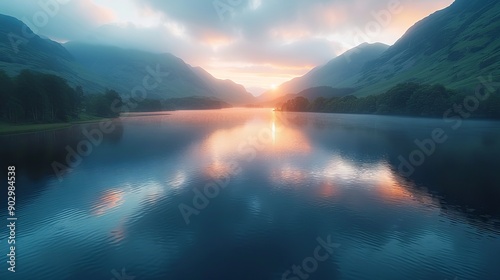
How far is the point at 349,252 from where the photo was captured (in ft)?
100

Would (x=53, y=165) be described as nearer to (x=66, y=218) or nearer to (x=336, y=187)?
(x=66, y=218)

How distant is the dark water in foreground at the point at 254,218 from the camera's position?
2772 cm

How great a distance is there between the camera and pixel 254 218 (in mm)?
39219

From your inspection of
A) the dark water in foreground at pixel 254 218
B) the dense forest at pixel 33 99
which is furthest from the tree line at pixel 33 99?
the dark water in foreground at pixel 254 218

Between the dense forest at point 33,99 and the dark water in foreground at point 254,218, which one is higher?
the dense forest at point 33,99

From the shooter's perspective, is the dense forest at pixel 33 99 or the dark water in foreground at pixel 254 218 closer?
the dark water in foreground at pixel 254 218

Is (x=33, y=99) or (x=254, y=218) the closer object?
(x=254, y=218)

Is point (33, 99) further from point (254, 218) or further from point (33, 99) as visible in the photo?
point (254, 218)

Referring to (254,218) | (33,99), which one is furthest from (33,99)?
(254,218)

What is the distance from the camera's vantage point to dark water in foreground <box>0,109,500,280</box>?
90.9 ft

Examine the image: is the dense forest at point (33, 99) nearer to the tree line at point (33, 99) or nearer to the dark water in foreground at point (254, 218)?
the tree line at point (33, 99)

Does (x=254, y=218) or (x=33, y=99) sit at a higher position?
(x=33, y=99)

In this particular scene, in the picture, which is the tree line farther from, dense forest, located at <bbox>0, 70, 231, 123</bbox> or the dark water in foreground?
the dark water in foreground

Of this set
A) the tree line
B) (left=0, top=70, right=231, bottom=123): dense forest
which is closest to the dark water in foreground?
the tree line
